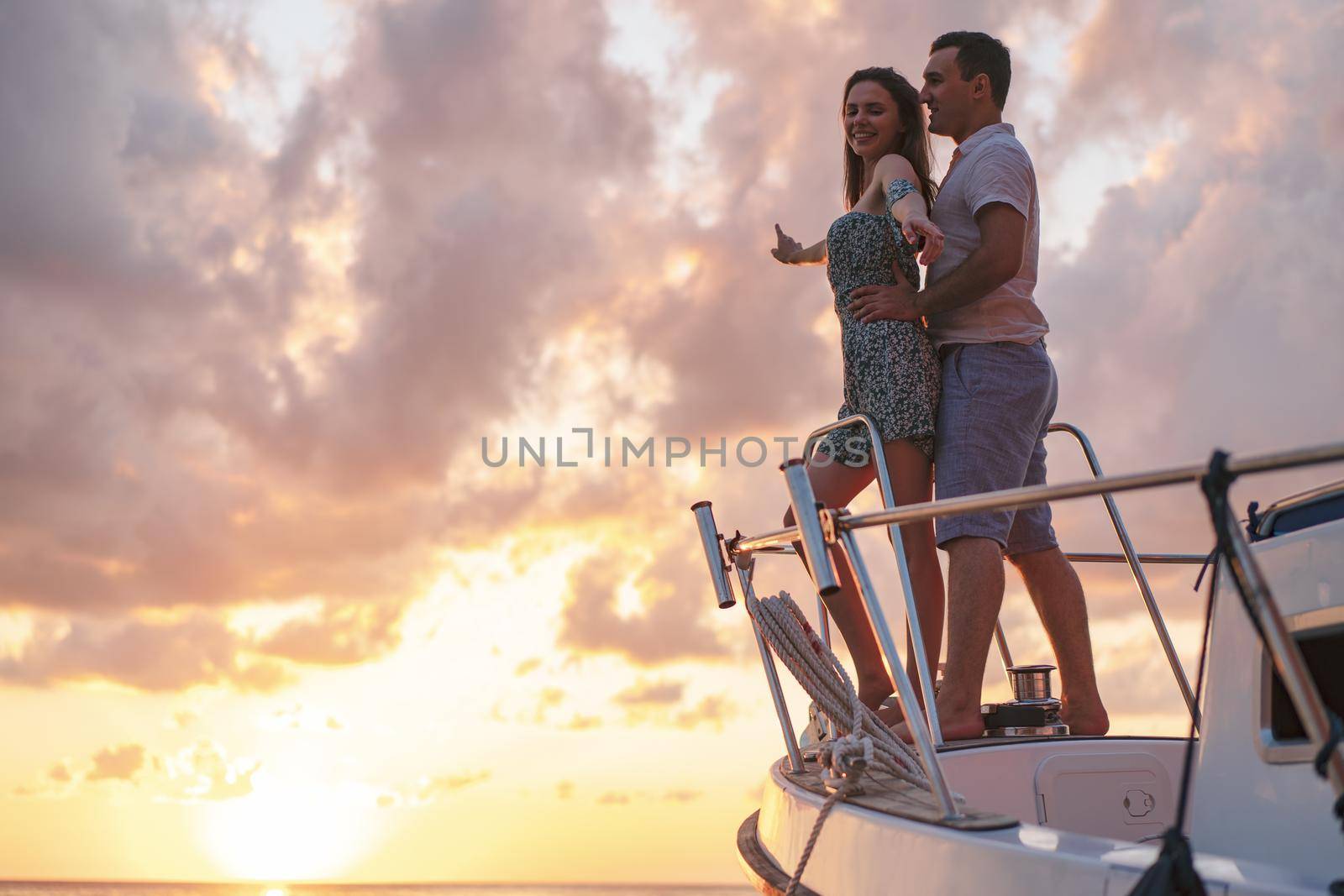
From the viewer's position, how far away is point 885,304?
3842 mm

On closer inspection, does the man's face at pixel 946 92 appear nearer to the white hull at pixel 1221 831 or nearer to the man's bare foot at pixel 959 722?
the man's bare foot at pixel 959 722

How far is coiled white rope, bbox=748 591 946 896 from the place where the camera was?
8.82ft

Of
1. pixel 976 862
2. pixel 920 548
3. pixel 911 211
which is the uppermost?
pixel 911 211

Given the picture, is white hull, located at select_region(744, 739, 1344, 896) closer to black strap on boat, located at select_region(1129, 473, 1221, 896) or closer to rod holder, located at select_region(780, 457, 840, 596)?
black strap on boat, located at select_region(1129, 473, 1221, 896)

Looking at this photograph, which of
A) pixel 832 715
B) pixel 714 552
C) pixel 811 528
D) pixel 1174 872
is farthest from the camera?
pixel 714 552

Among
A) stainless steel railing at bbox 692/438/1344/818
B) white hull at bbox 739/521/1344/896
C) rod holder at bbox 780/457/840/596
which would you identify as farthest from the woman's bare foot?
rod holder at bbox 780/457/840/596

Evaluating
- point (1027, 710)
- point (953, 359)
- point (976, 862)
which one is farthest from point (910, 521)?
point (1027, 710)

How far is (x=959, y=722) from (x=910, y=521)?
1.58 m

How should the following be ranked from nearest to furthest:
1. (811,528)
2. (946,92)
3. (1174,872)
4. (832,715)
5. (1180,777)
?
(1174,872) → (811,528) → (1180,777) → (832,715) → (946,92)

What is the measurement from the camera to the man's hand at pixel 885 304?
383 cm

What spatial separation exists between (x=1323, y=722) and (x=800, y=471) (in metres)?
1.14

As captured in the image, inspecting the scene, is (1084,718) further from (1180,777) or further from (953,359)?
(1180,777)

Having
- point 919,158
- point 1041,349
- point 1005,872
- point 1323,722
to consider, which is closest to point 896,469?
point 1041,349

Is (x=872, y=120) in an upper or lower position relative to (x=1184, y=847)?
upper
